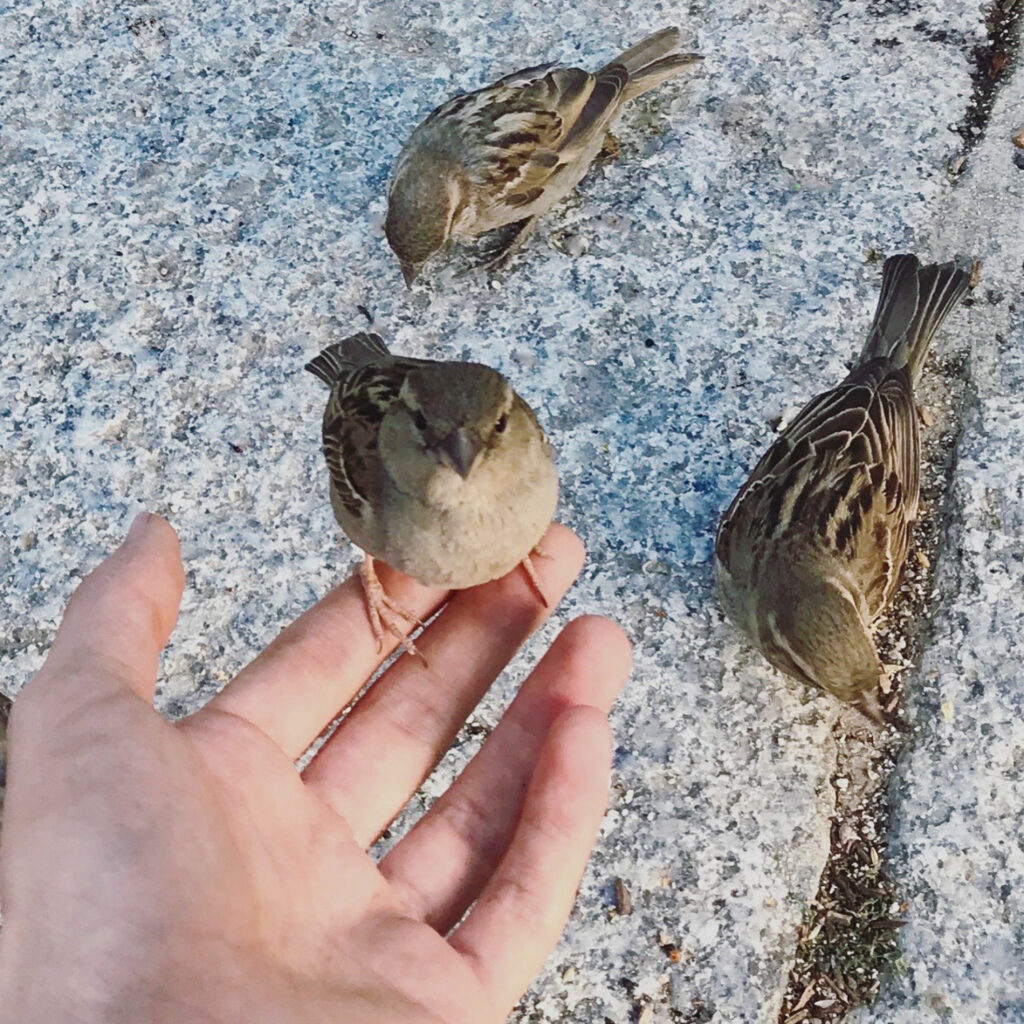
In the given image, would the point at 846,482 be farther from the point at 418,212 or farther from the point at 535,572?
the point at 418,212

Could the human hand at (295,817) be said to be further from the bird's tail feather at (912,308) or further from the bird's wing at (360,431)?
the bird's tail feather at (912,308)

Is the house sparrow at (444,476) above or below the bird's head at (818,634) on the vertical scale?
above

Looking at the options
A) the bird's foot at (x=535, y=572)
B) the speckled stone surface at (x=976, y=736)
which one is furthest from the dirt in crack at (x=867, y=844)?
the bird's foot at (x=535, y=572)

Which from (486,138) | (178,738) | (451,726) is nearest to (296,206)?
(486,138)

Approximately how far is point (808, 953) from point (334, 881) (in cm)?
115

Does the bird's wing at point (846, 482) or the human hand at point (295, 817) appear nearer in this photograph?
the human hand at point (295, 817)

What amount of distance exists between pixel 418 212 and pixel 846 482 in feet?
5.35

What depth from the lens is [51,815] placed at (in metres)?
2.11

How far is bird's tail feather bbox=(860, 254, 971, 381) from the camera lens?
3424mm

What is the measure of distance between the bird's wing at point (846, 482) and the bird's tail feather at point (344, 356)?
115cm

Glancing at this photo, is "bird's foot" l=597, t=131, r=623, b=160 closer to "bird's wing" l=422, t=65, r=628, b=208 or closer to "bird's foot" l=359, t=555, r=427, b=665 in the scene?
"bird's wing" l=422, t=65, r=628, b=208

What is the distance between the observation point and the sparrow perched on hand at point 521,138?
3990mm

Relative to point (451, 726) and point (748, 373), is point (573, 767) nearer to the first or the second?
point (451, 726)

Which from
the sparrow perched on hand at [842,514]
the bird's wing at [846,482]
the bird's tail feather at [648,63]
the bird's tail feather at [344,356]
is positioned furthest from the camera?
the bird's tail feather at [648,63]
